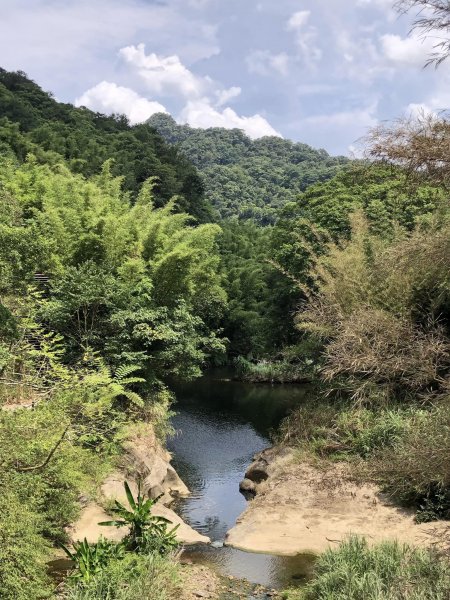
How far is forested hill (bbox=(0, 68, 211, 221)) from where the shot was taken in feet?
86.8

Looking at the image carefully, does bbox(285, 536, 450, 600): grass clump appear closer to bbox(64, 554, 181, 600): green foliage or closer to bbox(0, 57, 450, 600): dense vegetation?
bbox(0, 57, 450, 600): dense vegetation

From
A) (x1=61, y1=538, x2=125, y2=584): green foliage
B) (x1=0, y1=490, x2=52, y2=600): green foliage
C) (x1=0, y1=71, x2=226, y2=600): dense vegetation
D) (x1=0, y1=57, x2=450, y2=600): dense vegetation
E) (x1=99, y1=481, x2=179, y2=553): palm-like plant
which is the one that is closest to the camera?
(x1=0, y1=490, x2=52, y2=600): green foliage

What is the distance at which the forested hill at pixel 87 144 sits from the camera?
26.5m

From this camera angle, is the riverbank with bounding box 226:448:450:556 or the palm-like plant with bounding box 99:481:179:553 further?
the riverbank with bounding box 226:448:450:556

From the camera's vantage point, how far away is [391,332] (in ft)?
27.7

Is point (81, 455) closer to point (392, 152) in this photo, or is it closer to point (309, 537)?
point (309, 537)

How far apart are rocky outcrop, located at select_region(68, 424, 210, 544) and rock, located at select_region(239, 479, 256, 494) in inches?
53.7

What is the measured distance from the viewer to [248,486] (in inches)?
495

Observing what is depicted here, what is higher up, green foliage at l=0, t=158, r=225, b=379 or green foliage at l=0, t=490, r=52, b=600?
green foliage at l=0, t=158, r=225, b=379

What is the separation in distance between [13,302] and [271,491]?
6.14 m

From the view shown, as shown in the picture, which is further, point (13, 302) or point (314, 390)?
point (314, 390)

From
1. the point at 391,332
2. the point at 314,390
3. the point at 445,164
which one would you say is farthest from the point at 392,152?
the point at 314,390

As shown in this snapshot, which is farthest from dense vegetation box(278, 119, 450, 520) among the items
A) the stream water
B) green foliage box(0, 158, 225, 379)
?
green foliage box(0, 158, 225, 379)

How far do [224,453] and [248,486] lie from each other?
2.98 metres
